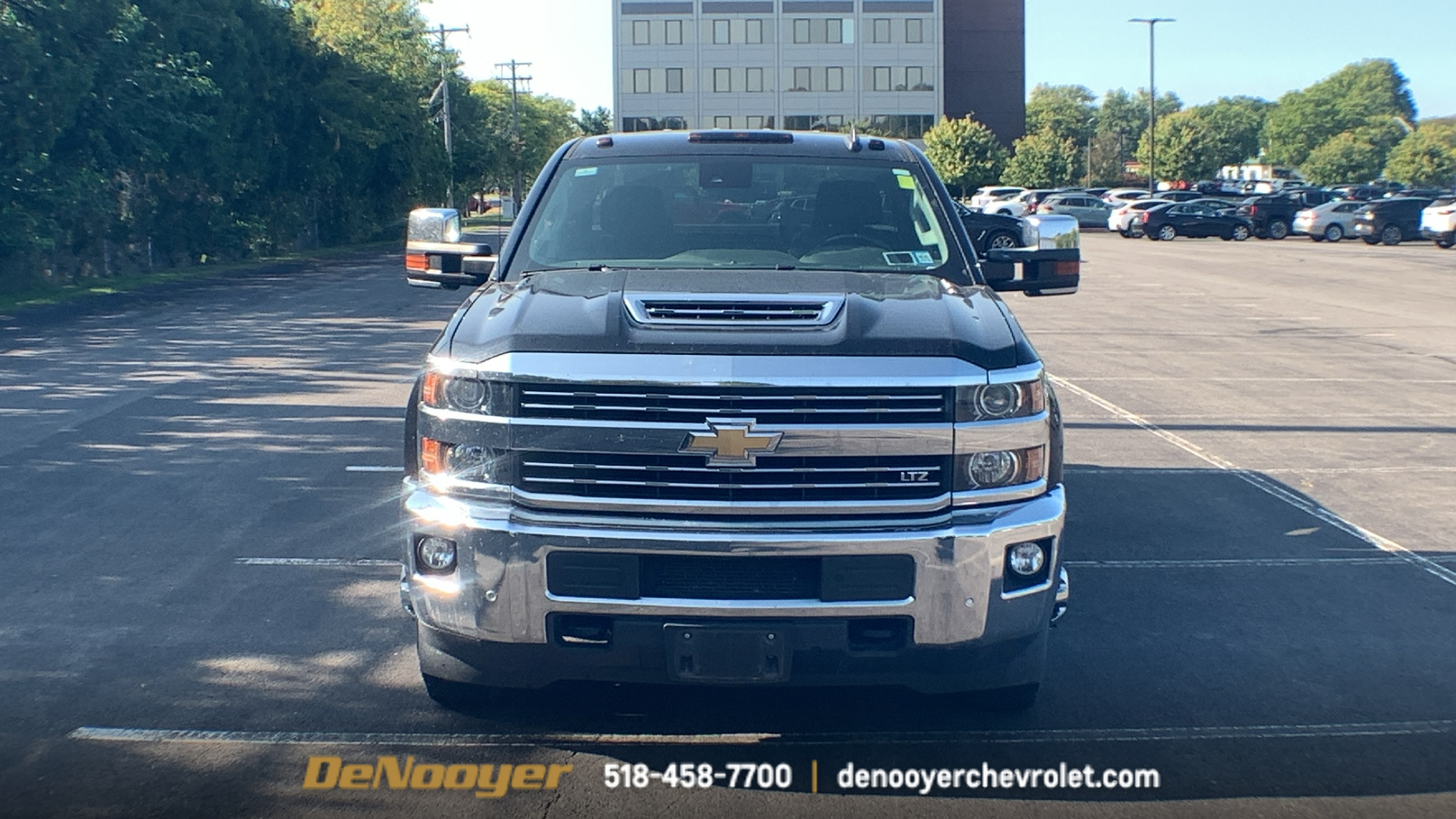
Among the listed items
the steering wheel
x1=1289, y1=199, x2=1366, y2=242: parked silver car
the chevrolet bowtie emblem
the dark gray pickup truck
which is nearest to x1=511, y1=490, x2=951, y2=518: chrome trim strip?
the dark gray pickup truck

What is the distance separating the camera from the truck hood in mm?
4082

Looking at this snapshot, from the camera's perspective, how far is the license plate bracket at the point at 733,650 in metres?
3.97

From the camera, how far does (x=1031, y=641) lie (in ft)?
14.1

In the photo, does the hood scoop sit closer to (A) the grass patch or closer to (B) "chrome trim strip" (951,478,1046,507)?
(B) "chrome trim strip" (951,478,1046,507)

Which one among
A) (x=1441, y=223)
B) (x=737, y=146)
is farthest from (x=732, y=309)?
(x=1441, y=223)

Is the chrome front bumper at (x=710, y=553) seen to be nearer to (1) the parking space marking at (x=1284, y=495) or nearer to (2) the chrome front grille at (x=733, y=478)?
(2) the chrome front grille at (x=733, y=478)

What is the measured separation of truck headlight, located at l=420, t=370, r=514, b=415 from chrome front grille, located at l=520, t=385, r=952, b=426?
0.24 ft

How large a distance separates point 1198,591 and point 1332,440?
14.8 feet

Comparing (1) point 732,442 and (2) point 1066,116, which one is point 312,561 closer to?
(1) point 732,442

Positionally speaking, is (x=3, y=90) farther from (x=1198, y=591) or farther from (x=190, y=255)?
(x=1198, y=591)

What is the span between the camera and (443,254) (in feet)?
19.6

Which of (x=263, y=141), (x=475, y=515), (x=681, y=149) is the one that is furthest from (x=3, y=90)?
(x=475, y=515)

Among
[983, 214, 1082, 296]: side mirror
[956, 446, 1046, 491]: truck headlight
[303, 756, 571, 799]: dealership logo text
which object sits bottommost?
[303, 756, 571, 799]: dealership logo text

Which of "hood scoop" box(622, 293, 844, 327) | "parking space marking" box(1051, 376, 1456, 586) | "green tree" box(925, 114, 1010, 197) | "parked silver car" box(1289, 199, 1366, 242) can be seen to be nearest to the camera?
"hood scoop" box(622, 293, 844, 327)
